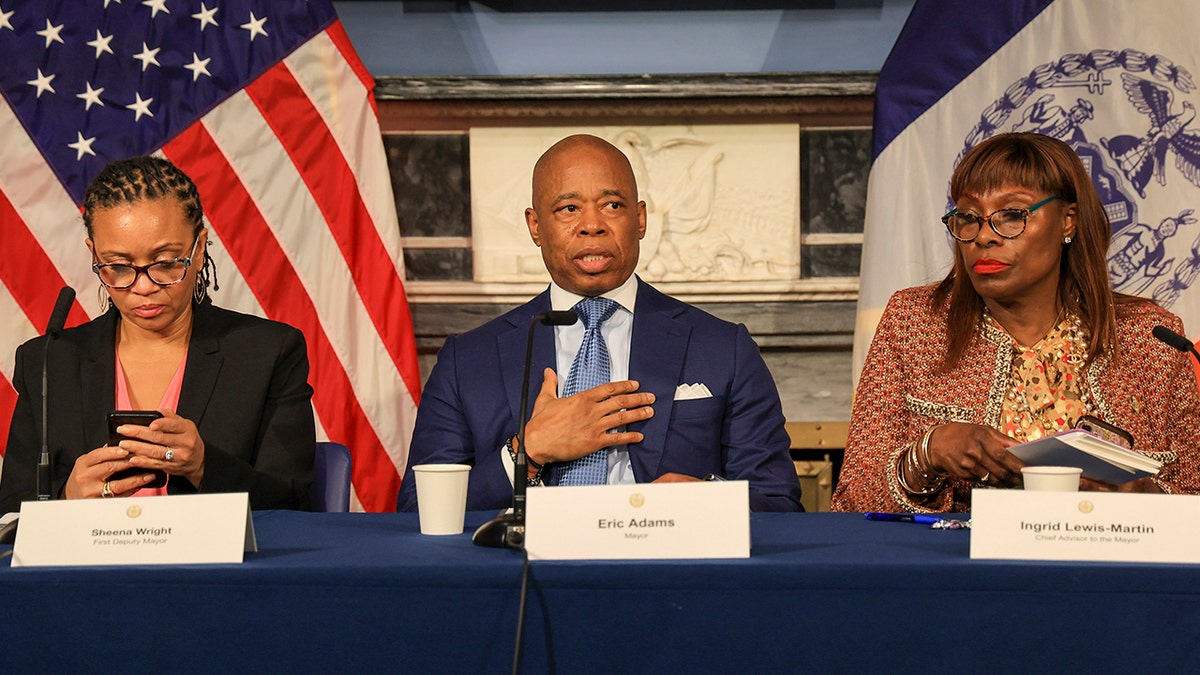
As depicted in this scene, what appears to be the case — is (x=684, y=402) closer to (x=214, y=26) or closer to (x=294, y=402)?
(x=294, y=402)

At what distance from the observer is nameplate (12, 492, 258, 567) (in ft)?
4.22

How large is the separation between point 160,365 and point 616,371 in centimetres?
87

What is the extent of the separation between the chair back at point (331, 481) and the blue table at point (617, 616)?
0.95 meters

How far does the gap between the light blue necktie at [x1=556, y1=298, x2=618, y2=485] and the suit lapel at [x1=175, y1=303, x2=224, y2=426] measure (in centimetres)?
66

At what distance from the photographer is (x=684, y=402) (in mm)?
2152

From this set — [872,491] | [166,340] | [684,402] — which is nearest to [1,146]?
[166,340]

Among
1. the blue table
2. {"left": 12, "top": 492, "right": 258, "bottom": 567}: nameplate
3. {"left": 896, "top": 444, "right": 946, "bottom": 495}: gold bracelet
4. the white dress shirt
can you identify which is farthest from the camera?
the white dress shirt

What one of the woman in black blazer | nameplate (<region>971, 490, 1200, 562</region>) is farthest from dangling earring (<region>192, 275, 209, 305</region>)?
nameplate (<region>971, 490, 1200, 562</region>)

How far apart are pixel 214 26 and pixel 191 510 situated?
2186mm

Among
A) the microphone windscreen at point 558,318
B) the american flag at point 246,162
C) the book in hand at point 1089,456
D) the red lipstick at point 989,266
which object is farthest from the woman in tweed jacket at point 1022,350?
the american flag at point 246,162

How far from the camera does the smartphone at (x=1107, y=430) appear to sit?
1873 mm

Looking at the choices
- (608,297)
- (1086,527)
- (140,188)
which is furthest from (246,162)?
(1086,527)

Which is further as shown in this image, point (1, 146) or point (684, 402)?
point (1, 146)

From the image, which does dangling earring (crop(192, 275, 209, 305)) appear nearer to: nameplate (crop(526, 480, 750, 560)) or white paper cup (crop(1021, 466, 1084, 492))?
nameplate (crop(526, 480, 750, 560))
